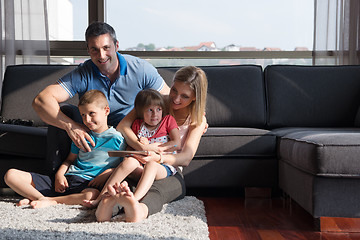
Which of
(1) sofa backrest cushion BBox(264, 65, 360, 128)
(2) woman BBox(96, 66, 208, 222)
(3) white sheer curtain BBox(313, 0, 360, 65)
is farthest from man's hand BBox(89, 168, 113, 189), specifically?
(3) white sheer curtain BBox(313, 0, 360, 65)

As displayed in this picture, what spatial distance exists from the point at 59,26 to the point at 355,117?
2.68 meters

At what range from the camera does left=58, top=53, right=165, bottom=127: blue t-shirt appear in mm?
2285

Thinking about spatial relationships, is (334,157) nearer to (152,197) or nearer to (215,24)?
(152,197)

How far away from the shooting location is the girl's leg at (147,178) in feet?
5.97

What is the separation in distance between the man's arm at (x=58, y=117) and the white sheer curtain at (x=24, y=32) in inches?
73.8

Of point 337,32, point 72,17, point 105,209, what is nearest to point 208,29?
point 337,32

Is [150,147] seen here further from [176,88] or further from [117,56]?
[117,56]

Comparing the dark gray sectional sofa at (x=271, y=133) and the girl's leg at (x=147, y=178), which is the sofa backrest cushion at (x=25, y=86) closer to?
the dark gray sectional sofa at (x=271, y=133)

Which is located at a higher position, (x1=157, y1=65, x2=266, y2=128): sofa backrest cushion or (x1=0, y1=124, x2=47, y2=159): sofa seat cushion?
(x1=157, y1=65, x2=266, y2=128): sofa backrest cushion

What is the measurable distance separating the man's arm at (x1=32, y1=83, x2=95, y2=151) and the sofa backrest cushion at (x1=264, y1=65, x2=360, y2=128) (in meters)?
1.47

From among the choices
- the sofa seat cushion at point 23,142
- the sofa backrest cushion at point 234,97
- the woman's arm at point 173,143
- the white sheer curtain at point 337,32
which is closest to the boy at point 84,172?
the woman's arm at point 173,143

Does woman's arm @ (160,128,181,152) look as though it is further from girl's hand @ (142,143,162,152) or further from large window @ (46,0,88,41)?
large window @ (46,0,88,41)

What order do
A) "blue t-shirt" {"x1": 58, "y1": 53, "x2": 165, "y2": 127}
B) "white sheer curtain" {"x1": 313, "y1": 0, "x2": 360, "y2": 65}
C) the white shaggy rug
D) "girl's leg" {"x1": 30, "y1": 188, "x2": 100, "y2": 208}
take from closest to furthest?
1. the white shaggy rug
2. "girl's leg" {"x1": 30, "y1": 188, "x2": 100, "y2": 208}
3. "blue t-shirt" {"x1": 58, "y1": 53, "x2": 165, "y2": 127}
4. "white sheer curtain" {"x1": 313, "y1": 0, "x2": 360, "y2": 65}

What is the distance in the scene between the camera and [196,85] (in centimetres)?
220
